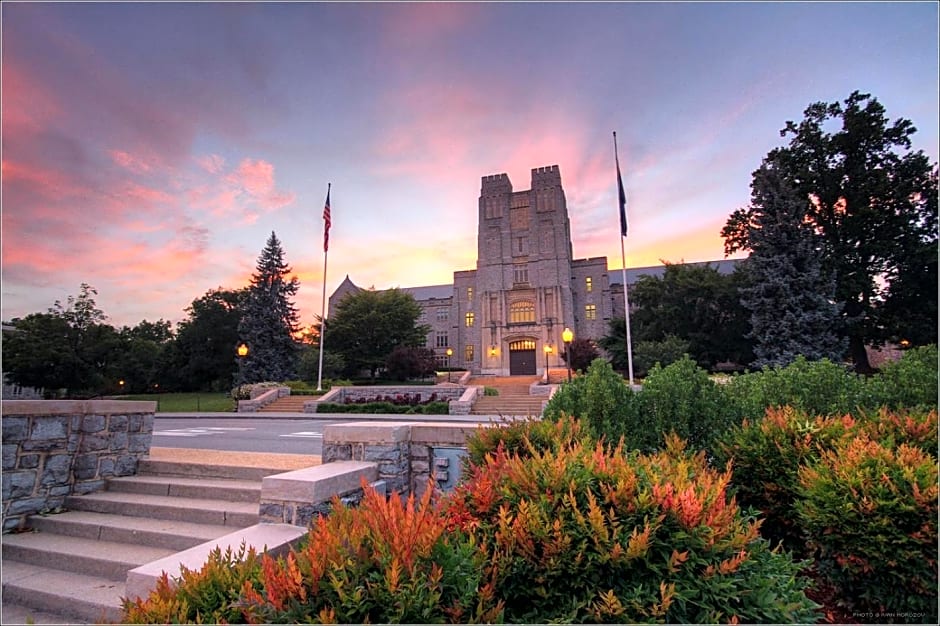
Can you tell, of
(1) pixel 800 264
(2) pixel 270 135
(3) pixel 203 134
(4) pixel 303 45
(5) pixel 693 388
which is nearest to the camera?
(4) pixel 303 45

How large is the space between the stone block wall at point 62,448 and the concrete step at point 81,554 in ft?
1.53

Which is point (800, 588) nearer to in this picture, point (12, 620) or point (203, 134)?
point (12, 620)

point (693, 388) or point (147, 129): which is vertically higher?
point (147, 129)

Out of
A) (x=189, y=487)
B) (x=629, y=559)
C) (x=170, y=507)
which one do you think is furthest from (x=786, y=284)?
(x=170, y=507)

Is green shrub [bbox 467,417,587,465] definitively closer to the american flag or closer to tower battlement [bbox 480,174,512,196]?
the american flag

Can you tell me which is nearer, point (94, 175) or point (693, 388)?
point (693, 388)

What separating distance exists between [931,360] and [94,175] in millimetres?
11863

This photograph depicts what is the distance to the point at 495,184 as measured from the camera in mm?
44688

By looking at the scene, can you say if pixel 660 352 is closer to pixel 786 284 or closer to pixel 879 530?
pixel 786 284

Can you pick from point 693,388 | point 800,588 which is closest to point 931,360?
point 693,388

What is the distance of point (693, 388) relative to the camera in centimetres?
495

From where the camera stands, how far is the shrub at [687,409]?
466 cm

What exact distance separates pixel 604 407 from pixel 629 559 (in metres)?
3.06

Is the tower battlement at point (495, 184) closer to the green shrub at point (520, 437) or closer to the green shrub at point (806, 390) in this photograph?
the green shrub at point (806, 390)
